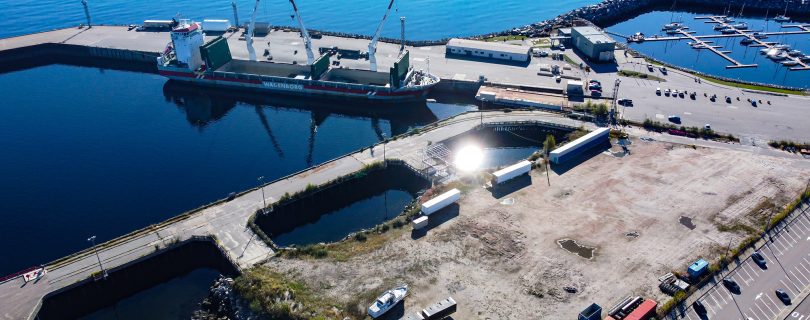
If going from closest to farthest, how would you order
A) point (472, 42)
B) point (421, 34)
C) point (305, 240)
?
point (305, 240) < point (472, 42) < point (421, 34)

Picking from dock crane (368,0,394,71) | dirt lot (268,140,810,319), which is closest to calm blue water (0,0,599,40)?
dock crane (368,0,394,71)

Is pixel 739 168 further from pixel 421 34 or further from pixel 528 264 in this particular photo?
pixel 421 34

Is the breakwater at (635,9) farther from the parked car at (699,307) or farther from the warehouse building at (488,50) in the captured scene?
→ the parked car at (699,307)

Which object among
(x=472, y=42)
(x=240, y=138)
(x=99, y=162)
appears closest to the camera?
(x=99, y=162)

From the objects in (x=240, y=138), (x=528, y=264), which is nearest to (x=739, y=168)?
(x=528, y=264)

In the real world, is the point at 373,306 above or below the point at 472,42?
below

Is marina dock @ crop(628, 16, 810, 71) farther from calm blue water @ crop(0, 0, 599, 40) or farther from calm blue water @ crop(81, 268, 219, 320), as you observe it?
calm blue water @ crop(81, 268, 219, 320)


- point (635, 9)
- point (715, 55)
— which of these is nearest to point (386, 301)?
point (715, 55)
